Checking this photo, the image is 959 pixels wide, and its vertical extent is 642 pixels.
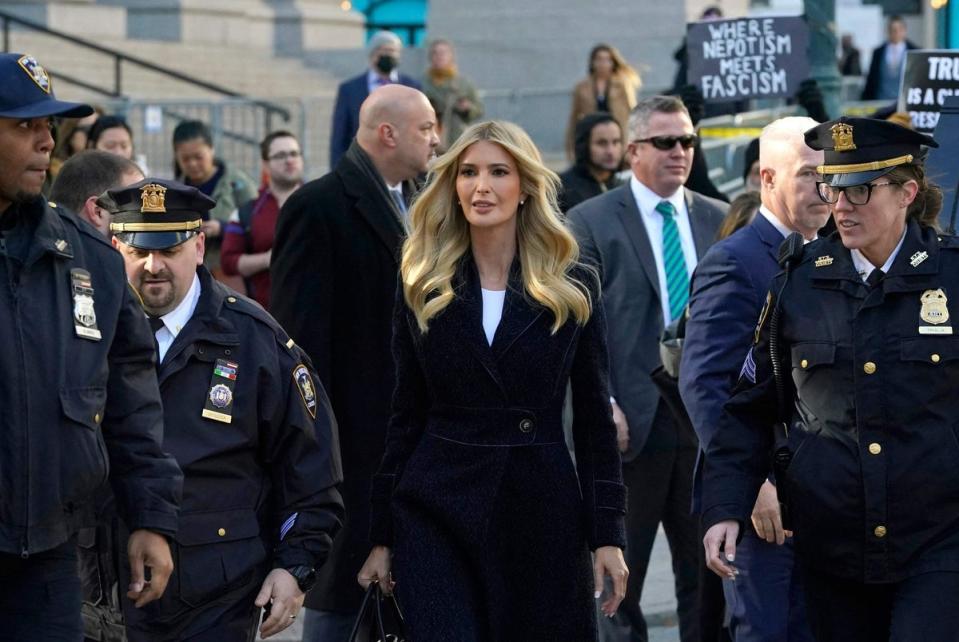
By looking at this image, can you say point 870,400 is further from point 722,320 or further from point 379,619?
point 379,619

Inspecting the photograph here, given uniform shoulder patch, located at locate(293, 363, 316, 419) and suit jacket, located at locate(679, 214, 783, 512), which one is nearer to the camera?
uniform shoulder patch, located at locate(293, 363, 316, 419)

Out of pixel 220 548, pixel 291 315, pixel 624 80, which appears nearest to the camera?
pixel 220 548

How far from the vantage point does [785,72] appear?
1116 cm

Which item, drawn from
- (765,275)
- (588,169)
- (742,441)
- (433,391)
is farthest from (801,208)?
(588,169)

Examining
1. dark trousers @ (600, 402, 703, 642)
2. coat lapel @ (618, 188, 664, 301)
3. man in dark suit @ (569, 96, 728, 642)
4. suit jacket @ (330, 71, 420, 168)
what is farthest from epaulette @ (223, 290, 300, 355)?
suit jacket @ (330, 71, 420, 168)

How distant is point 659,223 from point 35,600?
4.24m

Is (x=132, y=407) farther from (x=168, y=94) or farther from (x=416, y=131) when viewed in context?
(x=168, y=94)

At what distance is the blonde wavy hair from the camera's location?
573cm

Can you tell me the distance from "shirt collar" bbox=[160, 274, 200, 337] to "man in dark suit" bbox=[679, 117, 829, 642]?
1.77m

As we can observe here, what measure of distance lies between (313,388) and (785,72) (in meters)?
6.04

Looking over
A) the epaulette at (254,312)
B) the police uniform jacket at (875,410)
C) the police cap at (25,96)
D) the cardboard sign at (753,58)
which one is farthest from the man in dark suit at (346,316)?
the cardboard sign at (753,58)

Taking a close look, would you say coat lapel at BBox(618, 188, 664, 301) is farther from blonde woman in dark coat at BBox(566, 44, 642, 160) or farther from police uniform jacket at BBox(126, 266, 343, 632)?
blonde woman in dark coat at BBox(566, 44, 642, 160)

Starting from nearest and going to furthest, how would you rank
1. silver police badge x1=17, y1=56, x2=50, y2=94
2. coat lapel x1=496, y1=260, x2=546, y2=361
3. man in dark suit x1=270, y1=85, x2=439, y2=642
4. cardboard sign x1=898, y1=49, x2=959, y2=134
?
silver police badge x1=17, y1=56, x2=50, y2=94, coat lapel x1=496, y1=260, x2=546, y2=361, man in dark suit x1=270, y1=85, x2=439, y2=642, cardboard sign x1=898, y1=49, x2=959, y2=134

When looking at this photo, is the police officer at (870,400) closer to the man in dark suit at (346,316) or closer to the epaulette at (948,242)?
the epaulette at (948,242)
